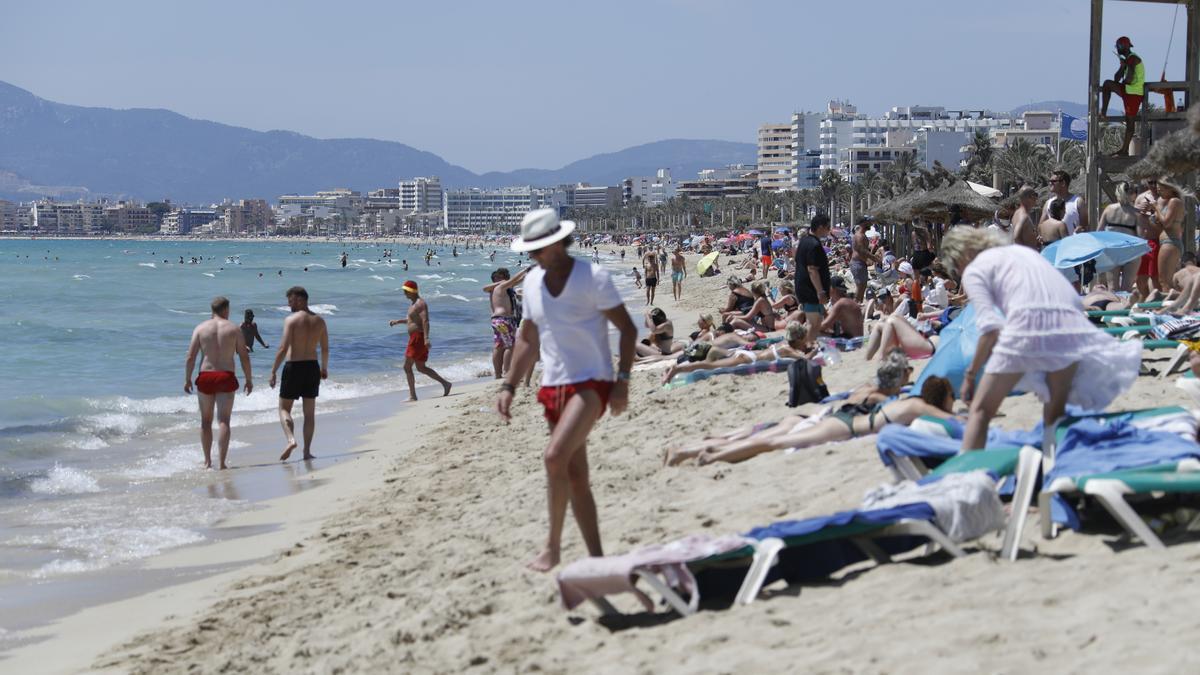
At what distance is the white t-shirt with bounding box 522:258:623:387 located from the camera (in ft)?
15.6

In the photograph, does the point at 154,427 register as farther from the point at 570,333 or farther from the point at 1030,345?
the point at 1030,345

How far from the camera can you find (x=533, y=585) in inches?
202

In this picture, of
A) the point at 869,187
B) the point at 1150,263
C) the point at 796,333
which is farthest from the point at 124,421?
the point at 869,187

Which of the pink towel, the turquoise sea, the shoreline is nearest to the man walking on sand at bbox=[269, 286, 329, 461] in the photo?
the shoreline

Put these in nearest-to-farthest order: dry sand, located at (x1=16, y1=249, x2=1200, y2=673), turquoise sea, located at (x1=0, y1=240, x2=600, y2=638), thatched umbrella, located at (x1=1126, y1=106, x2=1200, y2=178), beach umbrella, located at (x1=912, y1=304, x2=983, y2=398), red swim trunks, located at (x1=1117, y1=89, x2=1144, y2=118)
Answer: dry sand, located at (x1=16, y1=249, x2=1200, y2=673)
beach umbrella, located at (x1=912, y1=304, x2=983, y2=398)
turquoise sea, located at (x1=0, y1=240, x2=600, y2=638)
thatched umbrella, located at (x1=1126, y1=106, x2=1200, y2=178)
red swim trunks, located at (x1=1117, y1=89, x2=1144, y2=118)

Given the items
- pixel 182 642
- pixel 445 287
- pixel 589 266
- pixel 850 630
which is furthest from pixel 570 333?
pixel 445 287

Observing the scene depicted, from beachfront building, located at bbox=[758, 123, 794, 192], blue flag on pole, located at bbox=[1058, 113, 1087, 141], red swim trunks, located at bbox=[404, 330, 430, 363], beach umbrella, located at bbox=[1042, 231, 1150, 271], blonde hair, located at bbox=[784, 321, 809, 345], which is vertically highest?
beachfront building, located at bbox=[758, 123, 794, 192]

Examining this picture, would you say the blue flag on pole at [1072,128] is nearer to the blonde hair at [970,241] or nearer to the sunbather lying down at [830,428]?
the sunbather lying down at [830,428]

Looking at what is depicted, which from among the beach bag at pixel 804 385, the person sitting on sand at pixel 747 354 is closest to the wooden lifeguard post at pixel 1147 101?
the person sitting on sand at pixel 747 354

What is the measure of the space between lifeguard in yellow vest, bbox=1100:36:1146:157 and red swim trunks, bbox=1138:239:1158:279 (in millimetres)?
1761

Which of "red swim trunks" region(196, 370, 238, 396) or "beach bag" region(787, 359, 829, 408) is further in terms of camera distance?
"red swim trunks" region(196, 370, 238, 396)

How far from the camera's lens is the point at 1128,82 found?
13.0 m

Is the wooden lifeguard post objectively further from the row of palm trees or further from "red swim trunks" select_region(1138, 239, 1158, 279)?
the row of palm trees

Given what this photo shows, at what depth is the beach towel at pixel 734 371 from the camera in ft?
35.4
